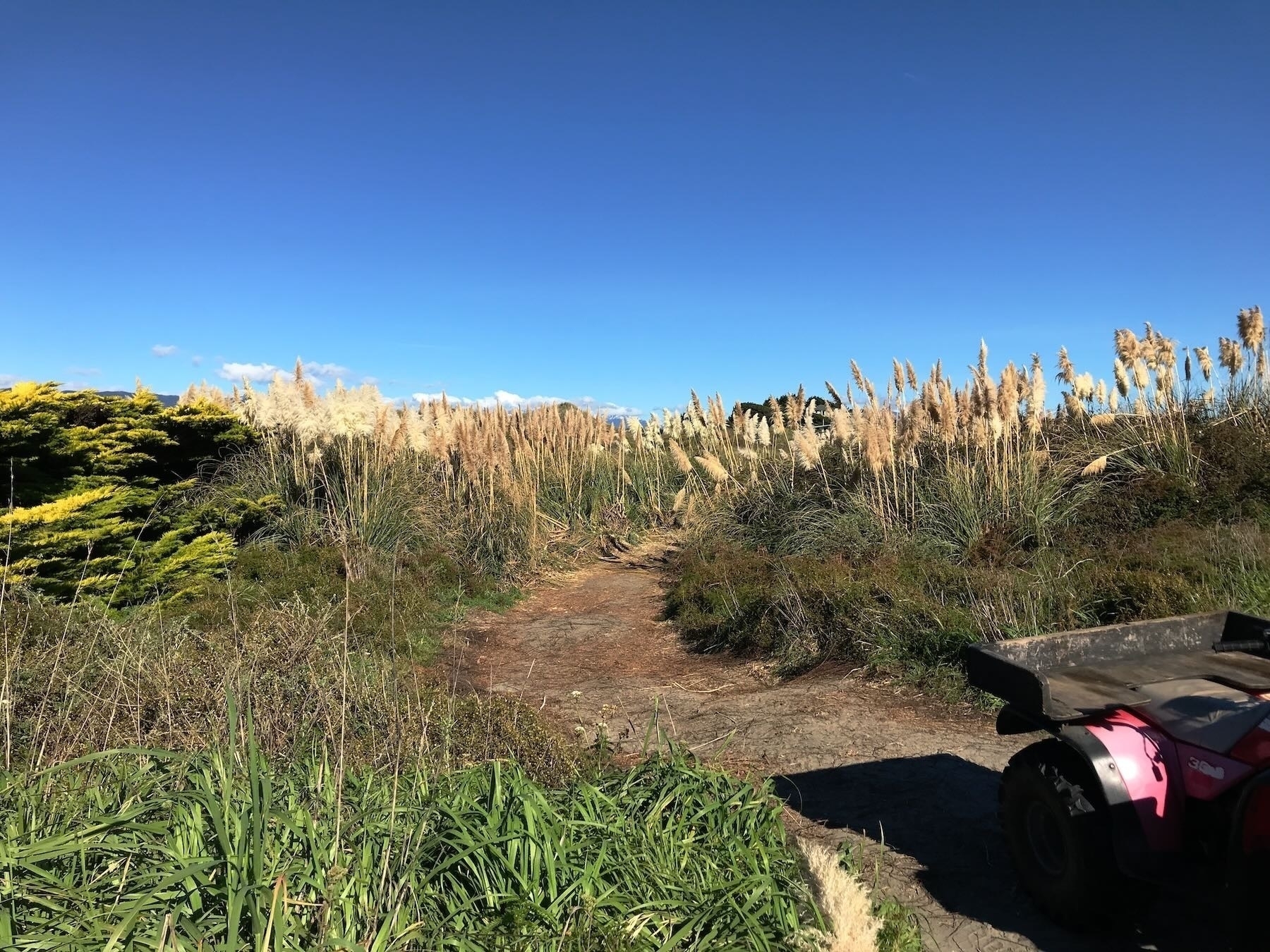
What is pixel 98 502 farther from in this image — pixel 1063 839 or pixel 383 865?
pixel 1063 839

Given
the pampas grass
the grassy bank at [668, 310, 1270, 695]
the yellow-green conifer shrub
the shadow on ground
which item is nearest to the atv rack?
the shadow on ground

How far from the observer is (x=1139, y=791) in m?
2.54

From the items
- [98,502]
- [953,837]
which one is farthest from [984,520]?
[98,502]

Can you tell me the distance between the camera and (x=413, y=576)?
8.78 metres

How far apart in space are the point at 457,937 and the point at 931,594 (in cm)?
525

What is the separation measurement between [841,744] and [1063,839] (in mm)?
2010

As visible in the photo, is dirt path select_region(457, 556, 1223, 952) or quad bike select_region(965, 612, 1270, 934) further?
dirt path select_region(457, 556, 1223, 952)

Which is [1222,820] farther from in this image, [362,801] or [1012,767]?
[362,801]

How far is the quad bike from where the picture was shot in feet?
7.45

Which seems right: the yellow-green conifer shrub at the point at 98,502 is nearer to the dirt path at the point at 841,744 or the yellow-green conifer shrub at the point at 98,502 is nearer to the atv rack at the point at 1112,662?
the dirt path at the point at 841,744

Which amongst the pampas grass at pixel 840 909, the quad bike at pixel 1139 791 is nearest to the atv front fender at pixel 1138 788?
the quad bike at pixel 1139 791

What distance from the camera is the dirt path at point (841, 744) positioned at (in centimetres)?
287

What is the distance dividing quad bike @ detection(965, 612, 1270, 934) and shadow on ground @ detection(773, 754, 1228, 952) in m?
0.12

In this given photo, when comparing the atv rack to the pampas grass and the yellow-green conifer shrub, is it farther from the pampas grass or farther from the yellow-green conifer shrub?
the yellow-green conifer shrub
